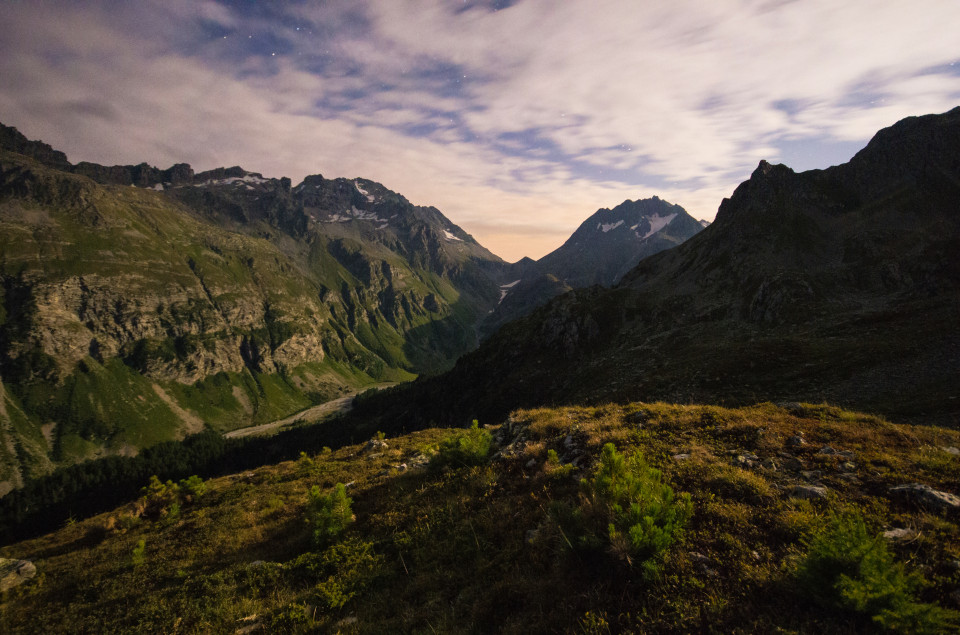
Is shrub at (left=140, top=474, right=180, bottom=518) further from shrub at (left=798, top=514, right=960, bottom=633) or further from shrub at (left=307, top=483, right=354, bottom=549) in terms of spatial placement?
shrub at (left=798, top=514, right=960, bottom=633)

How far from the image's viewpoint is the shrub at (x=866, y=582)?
466cm

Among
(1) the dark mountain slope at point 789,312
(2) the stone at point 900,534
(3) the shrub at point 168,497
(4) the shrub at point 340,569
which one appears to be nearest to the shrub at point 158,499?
(3) the shrub at point 168,497

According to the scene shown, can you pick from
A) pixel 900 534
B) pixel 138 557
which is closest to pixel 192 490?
pixel 138 557

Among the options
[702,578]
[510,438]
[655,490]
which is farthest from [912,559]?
[510,438]

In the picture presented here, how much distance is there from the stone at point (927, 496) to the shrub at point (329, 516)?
14314 millimetres

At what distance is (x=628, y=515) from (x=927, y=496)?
20.2 ft

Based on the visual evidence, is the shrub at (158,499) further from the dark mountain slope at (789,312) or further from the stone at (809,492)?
the dark mountain slope at (789,312)

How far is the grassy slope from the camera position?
6355 millimetres

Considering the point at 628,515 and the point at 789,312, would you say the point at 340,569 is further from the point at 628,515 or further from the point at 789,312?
the point at 789,312

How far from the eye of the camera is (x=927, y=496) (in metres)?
7.52

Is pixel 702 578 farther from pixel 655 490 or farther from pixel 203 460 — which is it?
pixel 203 460

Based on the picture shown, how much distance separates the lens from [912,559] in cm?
595

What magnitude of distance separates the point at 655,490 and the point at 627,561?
180 cm

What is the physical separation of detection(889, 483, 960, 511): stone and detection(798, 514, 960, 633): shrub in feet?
11.3
